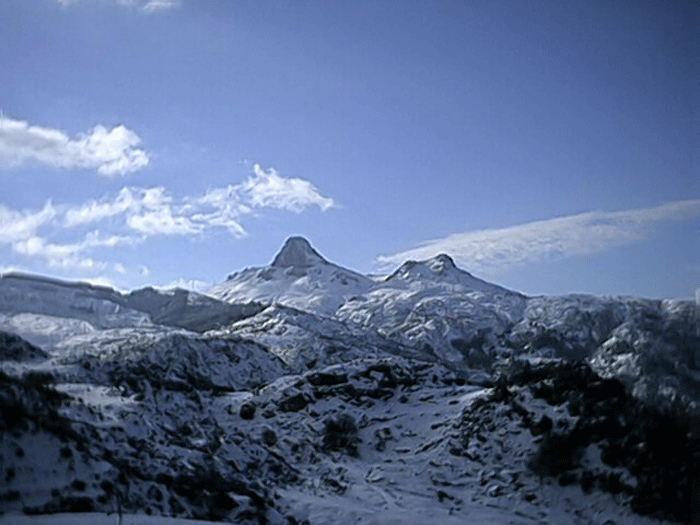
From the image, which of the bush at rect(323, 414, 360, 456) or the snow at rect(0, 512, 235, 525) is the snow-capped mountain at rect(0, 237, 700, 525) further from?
the snow at rect(0, 512, 235, 525)

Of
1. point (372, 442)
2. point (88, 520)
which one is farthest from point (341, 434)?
point (88, 520)

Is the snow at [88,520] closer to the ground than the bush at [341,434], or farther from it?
farther from it

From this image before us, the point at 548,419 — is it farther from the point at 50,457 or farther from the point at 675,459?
the point at 50,457

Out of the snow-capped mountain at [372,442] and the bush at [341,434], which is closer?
the snow-capped mountain at [372,442]

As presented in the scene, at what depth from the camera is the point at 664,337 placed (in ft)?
172

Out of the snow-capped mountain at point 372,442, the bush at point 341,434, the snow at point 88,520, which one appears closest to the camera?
the snow at point 88,520

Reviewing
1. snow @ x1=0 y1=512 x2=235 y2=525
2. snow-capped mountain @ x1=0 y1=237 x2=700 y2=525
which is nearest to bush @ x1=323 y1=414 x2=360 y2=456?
snow-capped mountain @ x1=0 y1=237 x2=700 y2=525

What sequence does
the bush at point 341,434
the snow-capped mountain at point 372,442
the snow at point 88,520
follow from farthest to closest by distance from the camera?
the bush at point 341,434, the snow-capped mountain at point 372,442, the snow at point 88,520

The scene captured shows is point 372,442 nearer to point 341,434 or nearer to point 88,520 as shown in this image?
point 341,434

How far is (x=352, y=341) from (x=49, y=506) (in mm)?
132434

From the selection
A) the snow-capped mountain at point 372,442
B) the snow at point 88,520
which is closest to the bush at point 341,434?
the snow-capped mountain at point 372,442

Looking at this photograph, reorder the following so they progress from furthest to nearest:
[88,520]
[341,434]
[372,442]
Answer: [341,434]
[372,442]
[88,520]

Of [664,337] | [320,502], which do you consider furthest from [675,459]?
[664,337]

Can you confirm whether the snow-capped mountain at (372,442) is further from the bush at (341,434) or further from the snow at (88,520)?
the snow at (88,520)
